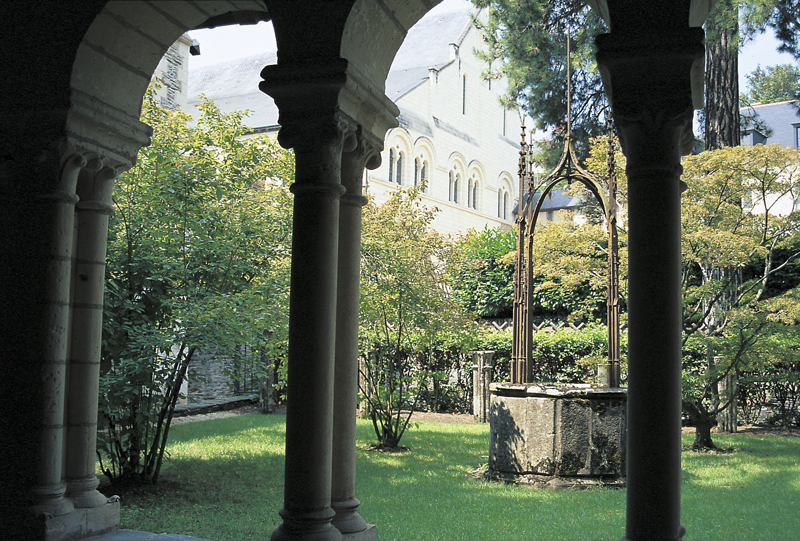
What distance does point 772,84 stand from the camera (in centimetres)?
2909

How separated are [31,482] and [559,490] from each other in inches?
192

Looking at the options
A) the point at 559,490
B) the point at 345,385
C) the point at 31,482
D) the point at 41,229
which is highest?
the point at 41,229

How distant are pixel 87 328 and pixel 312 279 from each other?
5.75ft

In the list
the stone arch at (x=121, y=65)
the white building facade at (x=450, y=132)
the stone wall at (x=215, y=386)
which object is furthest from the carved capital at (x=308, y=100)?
the white building facade at (x=450, y=132)

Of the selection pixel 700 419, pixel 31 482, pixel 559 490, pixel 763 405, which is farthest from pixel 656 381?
pixel 763 405

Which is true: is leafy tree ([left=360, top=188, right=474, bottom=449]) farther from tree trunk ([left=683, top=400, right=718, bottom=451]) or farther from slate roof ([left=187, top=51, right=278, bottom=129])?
slate roof ([left=187, top=51, right=278, bottom=129])

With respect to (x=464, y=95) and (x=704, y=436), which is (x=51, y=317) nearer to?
(x=704, y=436)

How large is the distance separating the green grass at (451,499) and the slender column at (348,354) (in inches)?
75.5

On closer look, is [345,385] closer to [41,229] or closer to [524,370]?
[41,229]

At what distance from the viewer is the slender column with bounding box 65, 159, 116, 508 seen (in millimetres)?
4137

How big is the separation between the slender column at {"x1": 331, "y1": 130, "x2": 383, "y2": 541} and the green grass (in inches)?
75.5

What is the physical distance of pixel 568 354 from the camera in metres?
13.3

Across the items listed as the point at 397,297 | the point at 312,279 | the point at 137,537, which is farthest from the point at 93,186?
the point at 397,297

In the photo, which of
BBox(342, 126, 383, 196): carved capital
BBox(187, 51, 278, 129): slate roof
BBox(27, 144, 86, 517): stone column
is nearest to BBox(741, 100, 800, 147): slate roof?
BBox(187, 51, 278, 129): slate roof
